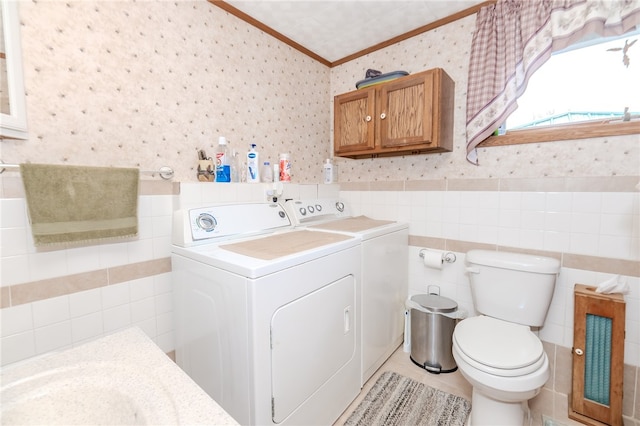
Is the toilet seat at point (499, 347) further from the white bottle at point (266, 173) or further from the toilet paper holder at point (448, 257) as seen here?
the white bottle at point (266, 173)

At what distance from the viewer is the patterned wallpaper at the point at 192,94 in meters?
1.17

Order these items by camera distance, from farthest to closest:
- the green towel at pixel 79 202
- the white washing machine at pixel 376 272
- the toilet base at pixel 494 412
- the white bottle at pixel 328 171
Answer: the white bottle at pixel 328 171
the white washing machine at pixel 376 272
the toilet base at pixel 494 412
the green towel at pixel 79 202

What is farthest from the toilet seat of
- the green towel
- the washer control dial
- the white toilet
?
the green towel

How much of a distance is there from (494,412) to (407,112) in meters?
1.78

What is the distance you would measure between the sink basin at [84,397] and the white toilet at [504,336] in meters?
1.29

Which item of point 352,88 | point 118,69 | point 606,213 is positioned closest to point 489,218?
point 606,213

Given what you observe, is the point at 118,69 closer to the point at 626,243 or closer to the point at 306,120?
the point at 306,120

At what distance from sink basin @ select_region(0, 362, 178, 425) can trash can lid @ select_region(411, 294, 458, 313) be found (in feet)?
5.43

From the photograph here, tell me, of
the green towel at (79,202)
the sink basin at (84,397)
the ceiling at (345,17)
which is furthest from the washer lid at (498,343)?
the ceiling at (345,17)

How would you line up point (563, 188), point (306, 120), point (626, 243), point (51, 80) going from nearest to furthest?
point (51, 80) → point (626, 243) → point (563, 188) → point (306, 120)

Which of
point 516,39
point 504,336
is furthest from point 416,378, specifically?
point 516,39

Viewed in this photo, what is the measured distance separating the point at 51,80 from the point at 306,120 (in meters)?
1.64

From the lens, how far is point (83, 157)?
1.25 metres

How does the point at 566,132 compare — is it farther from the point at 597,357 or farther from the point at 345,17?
the point at 345,17
